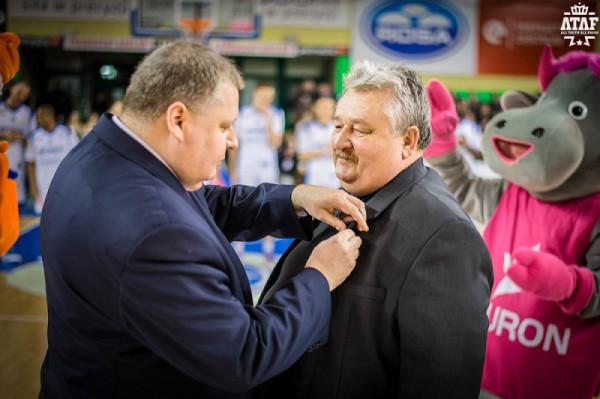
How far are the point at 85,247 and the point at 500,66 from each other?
10.6 m

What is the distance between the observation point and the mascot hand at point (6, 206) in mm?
1922

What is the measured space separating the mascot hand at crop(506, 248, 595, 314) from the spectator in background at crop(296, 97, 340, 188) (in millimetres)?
5204

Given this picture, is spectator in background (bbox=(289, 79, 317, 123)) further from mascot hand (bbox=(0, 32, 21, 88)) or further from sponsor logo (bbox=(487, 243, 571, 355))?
mascot hand (bbox=(0, 32, 21, 88))

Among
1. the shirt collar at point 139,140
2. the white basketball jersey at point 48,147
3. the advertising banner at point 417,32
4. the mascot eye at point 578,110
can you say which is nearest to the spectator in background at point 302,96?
the advertising banner at point 417,32

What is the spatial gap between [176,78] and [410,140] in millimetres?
658

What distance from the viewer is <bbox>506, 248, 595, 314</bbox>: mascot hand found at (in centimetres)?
199

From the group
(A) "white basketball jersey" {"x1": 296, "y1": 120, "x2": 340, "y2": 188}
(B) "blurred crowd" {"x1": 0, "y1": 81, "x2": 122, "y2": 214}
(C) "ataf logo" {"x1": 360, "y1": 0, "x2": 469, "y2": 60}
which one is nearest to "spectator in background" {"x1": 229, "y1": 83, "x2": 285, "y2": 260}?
(A) "white basketball jersey" {"x1": 296, "y1": 120, "x2": 340, "y2": 188}

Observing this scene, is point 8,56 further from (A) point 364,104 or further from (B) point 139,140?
(A) point 364,104

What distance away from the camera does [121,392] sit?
131 cm

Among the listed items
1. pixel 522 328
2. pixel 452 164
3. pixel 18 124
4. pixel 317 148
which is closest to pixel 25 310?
pixel 452 164

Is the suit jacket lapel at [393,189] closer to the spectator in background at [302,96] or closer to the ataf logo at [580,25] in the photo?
the ataf logo at [580,25]

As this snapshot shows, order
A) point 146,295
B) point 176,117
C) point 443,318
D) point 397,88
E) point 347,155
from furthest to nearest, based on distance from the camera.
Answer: point 347,155 < point 397,88 < point 443,318 < point 176,117 < point 146,295

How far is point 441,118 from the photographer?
2.52 m

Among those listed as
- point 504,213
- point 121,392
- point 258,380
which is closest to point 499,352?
point 504,213
